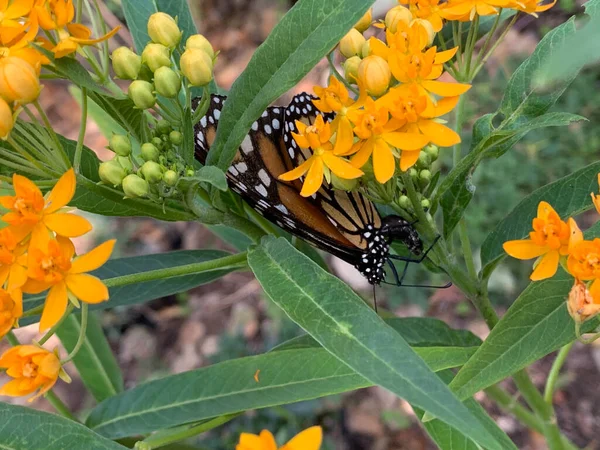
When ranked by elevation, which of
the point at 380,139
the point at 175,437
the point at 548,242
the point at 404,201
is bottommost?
the point at 175,437

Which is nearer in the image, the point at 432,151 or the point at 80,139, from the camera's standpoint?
the point at 80,139

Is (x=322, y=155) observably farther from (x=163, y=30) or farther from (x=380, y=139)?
(x=163, y=30)

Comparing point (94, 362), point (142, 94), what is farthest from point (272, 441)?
point (94, 362)

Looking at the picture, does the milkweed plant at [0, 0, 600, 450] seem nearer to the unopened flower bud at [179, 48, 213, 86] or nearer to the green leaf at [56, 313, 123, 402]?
the unopened flower bud at [179, 48, 213, 86]

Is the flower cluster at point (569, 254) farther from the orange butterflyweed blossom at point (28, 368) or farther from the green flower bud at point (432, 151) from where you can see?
the orange butterflyweed blossom at point (28, 368)

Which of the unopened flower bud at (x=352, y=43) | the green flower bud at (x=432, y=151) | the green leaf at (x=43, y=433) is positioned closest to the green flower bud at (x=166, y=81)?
the unopened flower bud at (x=352, y=43)

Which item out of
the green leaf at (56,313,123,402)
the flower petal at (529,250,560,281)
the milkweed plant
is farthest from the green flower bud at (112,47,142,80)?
the green leaf at (56,313,123,402)
